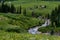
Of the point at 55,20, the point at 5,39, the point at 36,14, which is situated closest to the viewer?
the point at 5,39

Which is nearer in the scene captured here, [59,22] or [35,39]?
[35,39]

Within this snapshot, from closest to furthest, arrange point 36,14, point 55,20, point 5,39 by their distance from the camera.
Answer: point 5,39
point 55,20
point 36,14

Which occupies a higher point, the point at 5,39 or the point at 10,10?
the point at 5,39

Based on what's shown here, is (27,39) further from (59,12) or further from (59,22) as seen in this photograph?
(59,12)

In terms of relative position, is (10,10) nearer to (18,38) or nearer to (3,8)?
(3,8)

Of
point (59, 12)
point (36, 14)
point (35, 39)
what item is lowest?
point (36, 14)

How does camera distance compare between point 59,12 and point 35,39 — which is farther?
point 59,12

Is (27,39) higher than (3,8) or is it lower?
higher

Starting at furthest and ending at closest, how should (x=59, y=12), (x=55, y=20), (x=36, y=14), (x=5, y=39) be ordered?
1. (x=36, y=14)
2. (x=59, y=12)
3. (x=55, y=20)
4. (x=5, y=39)

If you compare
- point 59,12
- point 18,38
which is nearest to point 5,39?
point 18,38

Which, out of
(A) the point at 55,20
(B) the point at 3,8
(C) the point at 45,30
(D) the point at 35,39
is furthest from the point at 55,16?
(D) the point at 35,39
